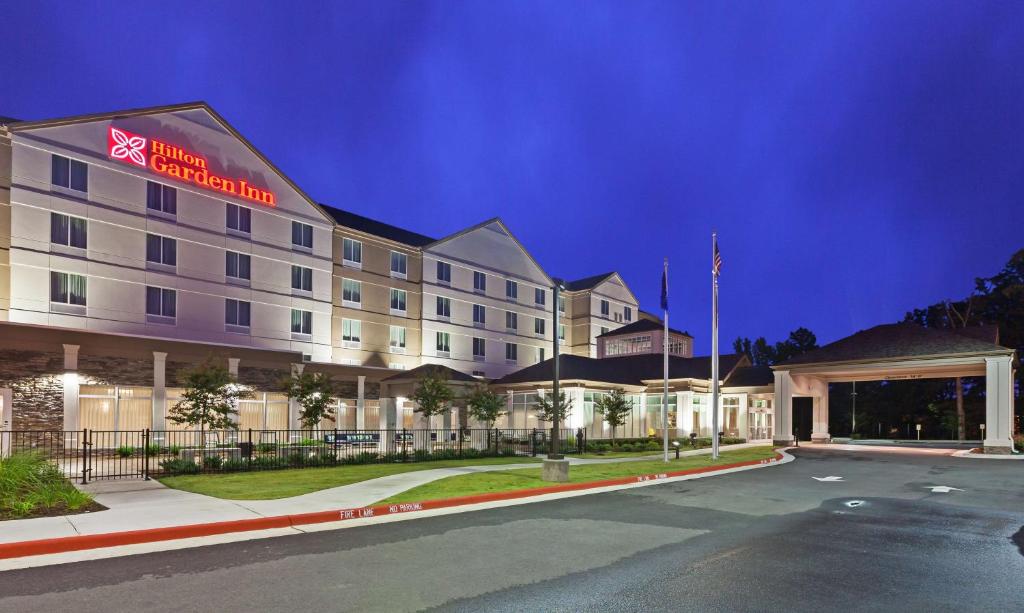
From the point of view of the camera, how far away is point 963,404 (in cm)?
5991

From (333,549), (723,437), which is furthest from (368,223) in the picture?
(333,549)

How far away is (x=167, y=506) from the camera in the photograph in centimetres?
1328

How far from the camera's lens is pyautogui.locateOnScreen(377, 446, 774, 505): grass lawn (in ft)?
51.6

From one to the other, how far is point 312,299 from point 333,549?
35.4m

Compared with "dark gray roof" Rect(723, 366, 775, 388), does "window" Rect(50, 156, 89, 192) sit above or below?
above

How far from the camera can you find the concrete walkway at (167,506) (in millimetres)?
10758

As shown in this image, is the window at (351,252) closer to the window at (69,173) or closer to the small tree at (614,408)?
the window at (69,173)

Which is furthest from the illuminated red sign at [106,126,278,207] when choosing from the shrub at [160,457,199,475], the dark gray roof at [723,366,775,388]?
the dark gray roof at [723,366,775,388]

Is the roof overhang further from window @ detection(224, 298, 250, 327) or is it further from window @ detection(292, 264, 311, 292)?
window @ detection(224, 298, 250, 327)

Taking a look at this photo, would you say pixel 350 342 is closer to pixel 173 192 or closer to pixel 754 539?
pixel 173 192

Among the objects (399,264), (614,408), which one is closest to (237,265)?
(399,264)

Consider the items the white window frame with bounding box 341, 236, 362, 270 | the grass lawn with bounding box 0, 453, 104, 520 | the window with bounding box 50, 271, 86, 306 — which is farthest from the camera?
the white window frame with bounding box 341, 236, 362, 270

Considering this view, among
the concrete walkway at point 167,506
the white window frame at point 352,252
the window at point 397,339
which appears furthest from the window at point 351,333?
the concrete walkway at point 167,506

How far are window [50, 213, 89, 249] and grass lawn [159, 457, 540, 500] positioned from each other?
777 inches
